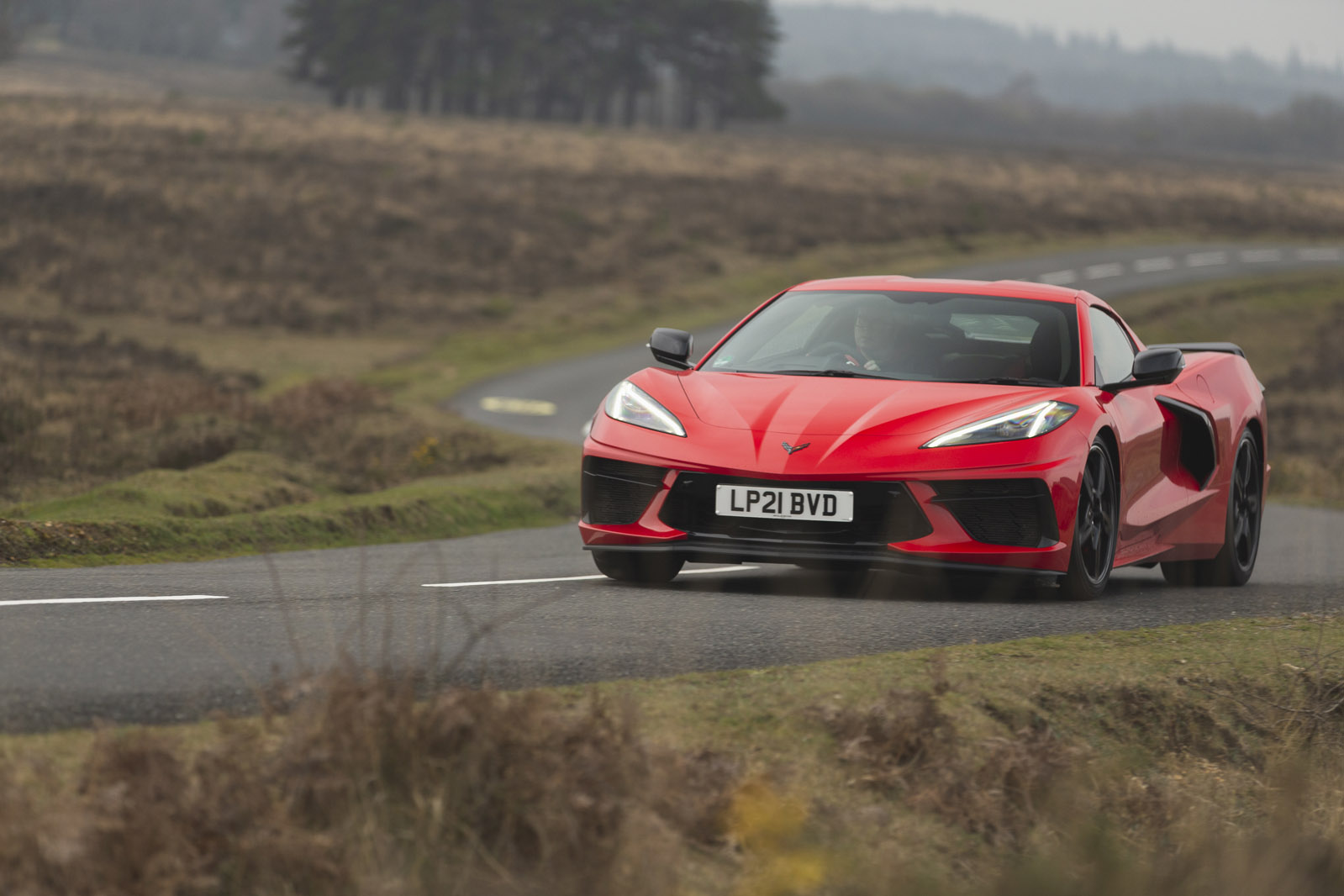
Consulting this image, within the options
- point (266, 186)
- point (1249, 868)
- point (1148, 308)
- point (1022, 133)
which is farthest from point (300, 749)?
point (1022, 133)

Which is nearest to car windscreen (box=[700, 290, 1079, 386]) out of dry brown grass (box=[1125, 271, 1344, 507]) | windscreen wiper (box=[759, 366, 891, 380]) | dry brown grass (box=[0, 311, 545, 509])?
windscreen wiper (box=[759, 366, 891, 380])

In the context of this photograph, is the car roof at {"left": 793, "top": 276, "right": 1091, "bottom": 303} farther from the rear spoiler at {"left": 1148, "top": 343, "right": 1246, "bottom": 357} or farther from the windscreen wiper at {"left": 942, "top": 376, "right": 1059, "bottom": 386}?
the rear spoiler at {"left": 1148, "top": 343, "right": 1246, "bottom": 357}

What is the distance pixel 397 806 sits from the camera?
370 cm

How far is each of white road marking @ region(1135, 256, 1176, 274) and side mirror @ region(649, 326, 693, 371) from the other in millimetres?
38195

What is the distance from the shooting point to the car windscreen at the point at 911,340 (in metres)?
7.93

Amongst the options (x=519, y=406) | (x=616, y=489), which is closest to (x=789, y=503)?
(x=616, y=489)

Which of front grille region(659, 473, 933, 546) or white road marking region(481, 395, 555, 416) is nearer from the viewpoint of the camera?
front grille region(659, 473, 933, 546)

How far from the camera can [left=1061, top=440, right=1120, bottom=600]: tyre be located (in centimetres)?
734

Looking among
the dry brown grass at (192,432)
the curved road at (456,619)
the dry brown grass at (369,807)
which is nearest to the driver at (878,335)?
the curved road at (456,619)

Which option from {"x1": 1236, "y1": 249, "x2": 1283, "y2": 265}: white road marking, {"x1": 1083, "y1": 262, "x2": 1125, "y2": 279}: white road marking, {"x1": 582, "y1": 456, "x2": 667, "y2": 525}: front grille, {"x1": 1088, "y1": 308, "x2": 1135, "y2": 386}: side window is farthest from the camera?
{"x1": 1236, "y1": 249, "x2": 1283, "y2": 265}: white road marking

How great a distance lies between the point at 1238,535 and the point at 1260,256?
43164 millimetres

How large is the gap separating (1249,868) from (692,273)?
129ft

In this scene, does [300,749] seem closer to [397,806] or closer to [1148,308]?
[397,806]

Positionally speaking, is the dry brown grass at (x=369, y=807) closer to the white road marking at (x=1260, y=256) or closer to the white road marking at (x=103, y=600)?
the white road marking at (x=103, y=600)
